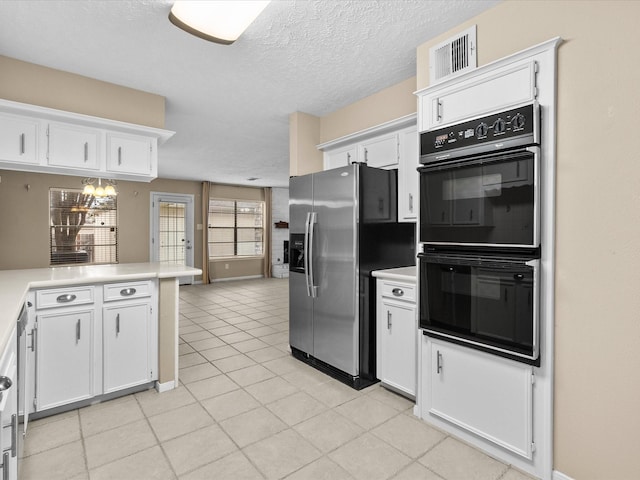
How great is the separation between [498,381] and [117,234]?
14.6ft

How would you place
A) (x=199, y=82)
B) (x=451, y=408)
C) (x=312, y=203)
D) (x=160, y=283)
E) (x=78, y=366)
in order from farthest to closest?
(x=312, y=203)
(x=199, y=82)
(x=160, y=283)
(x=78, y=366)
(x=451, y=408)

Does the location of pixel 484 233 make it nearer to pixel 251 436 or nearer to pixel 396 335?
pixel 396 335

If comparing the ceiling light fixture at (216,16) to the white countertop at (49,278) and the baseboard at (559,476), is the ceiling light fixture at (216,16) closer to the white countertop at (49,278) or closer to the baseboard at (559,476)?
the white countertop at (49,278)

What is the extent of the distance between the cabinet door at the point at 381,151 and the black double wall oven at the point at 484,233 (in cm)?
78

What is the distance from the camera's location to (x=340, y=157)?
3662 millimetres

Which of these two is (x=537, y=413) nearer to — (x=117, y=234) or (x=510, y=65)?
(x=510, y=65)

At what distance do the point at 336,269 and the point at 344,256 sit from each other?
0.51 ft

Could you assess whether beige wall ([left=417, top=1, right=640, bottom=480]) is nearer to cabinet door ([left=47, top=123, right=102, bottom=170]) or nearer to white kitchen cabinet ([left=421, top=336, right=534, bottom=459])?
white kitchen cabinet ([left=421, top=336, right=534, bottom=459])

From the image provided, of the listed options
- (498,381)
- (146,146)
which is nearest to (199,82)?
(146,146)

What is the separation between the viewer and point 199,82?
2.99 meters

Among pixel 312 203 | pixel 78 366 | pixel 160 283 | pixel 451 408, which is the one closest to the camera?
pixel 451 408

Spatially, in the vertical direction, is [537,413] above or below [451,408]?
above

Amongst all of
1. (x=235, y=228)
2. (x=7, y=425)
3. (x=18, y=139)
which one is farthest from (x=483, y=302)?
(x=235, y=228)

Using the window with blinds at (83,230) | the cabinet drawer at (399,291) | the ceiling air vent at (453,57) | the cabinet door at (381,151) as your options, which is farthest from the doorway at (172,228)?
the ceiling air vent at (453,57)
